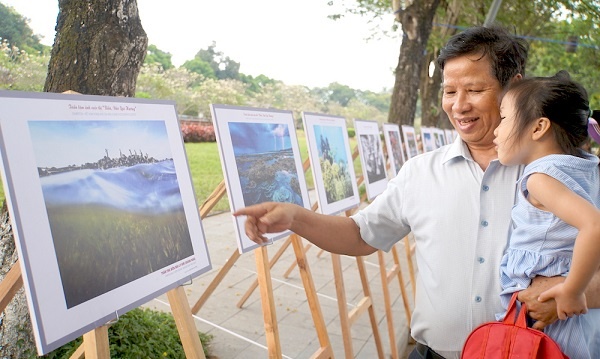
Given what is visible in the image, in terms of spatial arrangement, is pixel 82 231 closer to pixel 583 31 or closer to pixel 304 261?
pixel 304 261

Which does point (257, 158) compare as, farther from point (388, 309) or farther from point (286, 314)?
point (286, 314)

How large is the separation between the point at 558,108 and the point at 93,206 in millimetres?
1382

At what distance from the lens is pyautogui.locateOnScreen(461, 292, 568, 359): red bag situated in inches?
62.5

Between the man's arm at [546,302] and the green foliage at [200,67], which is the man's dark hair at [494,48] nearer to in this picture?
the man's arm at [546,302]

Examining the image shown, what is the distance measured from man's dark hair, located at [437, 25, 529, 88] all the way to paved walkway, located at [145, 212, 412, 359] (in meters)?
2.60

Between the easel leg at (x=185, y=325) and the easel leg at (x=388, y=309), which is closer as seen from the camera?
the easel leg at (x=185, y=325)

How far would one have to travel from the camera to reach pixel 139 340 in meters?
3.14

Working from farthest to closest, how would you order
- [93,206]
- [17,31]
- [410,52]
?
1. [410,52]
2. [17,31]
3. [93,206]

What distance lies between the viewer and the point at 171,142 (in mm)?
1982

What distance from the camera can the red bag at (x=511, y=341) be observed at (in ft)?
5.21

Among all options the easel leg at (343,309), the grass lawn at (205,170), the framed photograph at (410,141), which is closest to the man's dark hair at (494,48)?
the easel leg at (343,309)

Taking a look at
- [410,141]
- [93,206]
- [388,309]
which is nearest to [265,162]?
[93,206]

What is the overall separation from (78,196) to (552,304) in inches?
53.3

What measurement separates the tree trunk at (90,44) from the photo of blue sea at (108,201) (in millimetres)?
1156
